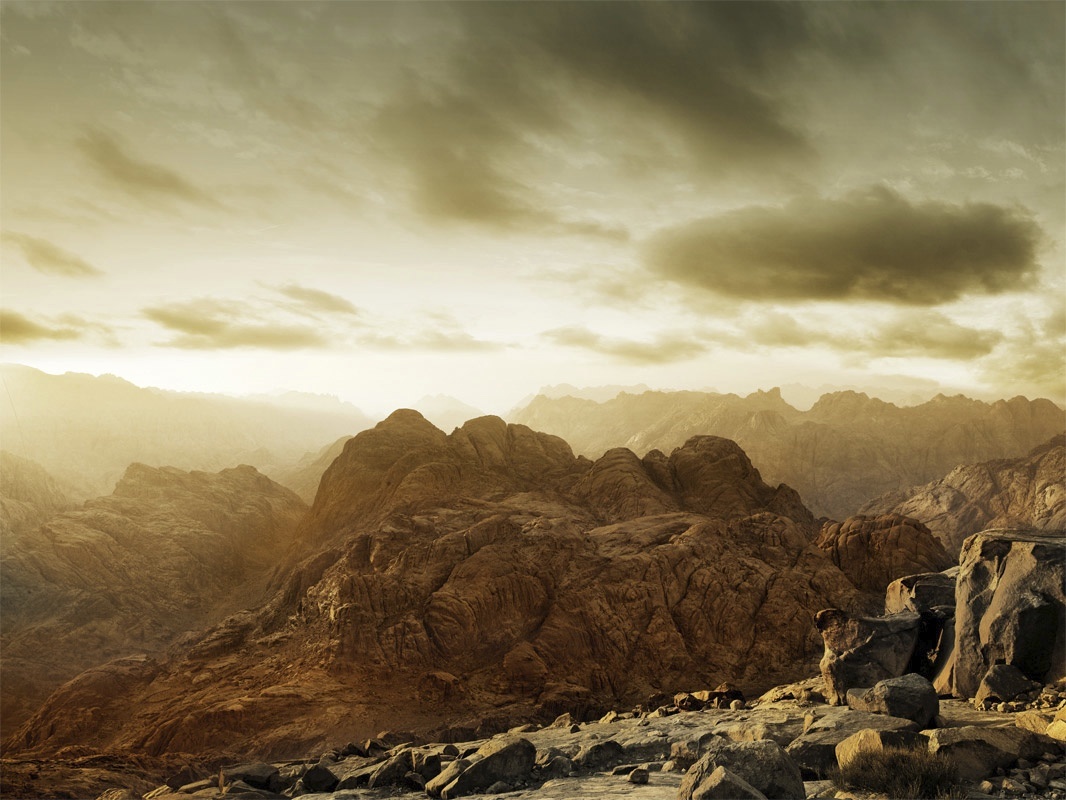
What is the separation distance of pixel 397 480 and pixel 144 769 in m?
49.8

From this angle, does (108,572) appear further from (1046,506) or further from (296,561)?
(1046,506)

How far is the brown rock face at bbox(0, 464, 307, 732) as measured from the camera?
2356 inches

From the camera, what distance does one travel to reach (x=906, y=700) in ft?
52.0

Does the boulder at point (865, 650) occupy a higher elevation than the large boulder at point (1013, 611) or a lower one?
lower

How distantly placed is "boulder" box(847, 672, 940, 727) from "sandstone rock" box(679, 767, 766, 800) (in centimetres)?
738

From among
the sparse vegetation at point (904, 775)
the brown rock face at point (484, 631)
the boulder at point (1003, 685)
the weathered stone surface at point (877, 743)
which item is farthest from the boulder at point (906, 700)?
the brown rock face at point (484, 631)

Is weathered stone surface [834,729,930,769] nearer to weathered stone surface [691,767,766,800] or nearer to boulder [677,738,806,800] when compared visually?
boulder [677,738,806,800]

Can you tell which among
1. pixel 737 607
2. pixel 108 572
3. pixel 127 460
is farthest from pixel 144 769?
pixel 127 460

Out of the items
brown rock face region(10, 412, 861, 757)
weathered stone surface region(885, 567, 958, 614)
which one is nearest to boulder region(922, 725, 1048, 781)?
weathered stone surface region(885, 567, 958, 614)

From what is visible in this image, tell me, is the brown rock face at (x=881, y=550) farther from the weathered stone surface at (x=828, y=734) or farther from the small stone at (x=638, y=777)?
the small stone at (x=638, y=777)

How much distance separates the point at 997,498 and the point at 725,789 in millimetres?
116150

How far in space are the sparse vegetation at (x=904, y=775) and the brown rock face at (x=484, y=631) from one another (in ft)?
99.5

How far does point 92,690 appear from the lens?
46.7m

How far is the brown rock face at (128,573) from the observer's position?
5984 centimetres
